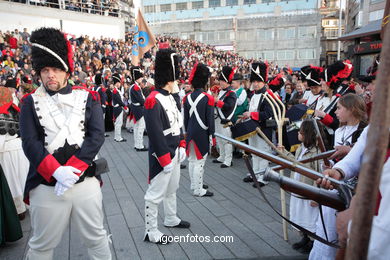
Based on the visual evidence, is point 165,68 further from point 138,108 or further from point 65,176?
point 138,108

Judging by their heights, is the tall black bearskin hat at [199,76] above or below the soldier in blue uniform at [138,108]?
above

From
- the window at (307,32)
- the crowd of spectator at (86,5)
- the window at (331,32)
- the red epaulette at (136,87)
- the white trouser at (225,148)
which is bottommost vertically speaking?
the white trouser at (225,148)

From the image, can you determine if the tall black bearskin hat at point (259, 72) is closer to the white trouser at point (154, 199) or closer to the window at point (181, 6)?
the white trouser at point (154, 199)

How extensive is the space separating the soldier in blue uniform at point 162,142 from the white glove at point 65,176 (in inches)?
53.7

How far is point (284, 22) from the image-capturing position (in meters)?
48.1

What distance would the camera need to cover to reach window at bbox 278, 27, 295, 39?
47.8 metres

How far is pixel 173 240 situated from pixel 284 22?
5010 centimetres

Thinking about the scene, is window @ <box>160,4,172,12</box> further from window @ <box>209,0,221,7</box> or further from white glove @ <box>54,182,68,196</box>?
white glove @ <box>54,182,68,196</box>

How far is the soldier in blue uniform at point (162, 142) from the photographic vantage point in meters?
3.64

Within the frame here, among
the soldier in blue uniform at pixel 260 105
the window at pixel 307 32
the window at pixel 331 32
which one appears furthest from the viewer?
the window at pixel 331 32

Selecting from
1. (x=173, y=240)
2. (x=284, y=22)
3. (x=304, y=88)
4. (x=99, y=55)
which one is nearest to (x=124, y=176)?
(x=173, y=240)

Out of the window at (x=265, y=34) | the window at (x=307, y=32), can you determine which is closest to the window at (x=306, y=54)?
the window at (x=307, y=32)

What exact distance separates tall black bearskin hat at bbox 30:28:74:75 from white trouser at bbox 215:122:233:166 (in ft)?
17.1

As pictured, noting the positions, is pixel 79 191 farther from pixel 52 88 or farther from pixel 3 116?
pixel 3 116
